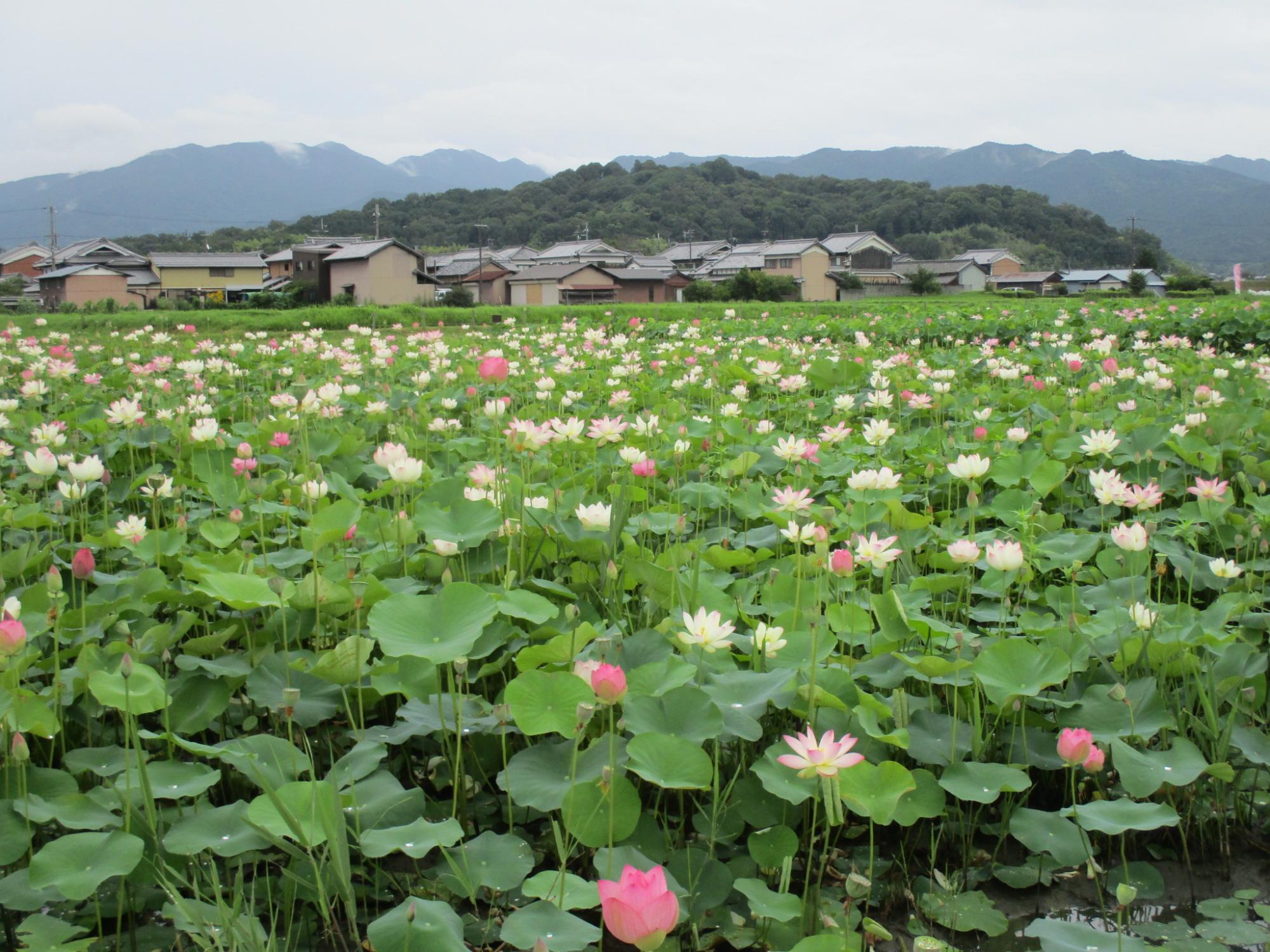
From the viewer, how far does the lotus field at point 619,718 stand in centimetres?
114

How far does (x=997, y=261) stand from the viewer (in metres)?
52.6

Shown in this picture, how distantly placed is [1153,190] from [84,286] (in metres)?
154

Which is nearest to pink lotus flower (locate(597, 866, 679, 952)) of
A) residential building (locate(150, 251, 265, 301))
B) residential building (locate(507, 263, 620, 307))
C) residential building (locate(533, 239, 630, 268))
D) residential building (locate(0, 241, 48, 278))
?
residential building (locate(507, 263, 620, 307))

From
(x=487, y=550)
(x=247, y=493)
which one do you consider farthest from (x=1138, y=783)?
(x=247, y=493)

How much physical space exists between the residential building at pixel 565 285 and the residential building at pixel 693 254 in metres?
A: 11.6

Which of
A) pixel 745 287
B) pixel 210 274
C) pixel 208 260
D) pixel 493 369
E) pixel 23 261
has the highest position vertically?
pixel 23 261

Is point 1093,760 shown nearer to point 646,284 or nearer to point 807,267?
point 646,284

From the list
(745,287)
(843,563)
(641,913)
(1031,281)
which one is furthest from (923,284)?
(641,913)

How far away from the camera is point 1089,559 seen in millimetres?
2221

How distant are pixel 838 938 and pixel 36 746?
1283 mm

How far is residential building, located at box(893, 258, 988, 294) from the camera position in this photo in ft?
163

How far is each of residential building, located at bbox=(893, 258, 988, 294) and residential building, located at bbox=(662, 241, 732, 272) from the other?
32.6 feet

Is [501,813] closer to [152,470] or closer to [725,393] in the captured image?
[152,470]

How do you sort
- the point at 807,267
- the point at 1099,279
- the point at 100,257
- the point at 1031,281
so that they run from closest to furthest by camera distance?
1. the point at 100,257
2. the point at 807,267
3. the point at 1099,279
4. the point at 1031,281
